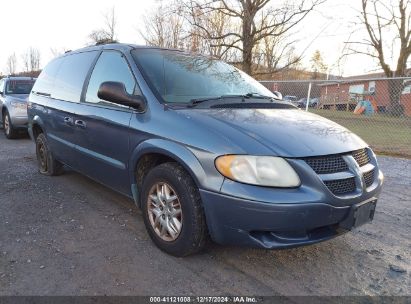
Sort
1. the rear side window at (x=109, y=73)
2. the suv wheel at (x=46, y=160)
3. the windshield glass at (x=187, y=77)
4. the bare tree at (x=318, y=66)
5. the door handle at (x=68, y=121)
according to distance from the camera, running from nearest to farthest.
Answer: the windshield glass at (x=187, y=77) → the rear side window at (x=109, y=73) → the door handle at (x=68, y=121) → the suv wheel at (x=46, y=160) → the bare tree at (x=318, y=66)

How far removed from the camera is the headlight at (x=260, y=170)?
2562 mm

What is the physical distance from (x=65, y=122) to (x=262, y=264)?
9.41 ft

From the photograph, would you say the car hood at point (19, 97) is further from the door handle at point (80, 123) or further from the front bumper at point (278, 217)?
the front bumper at point (278, 217)

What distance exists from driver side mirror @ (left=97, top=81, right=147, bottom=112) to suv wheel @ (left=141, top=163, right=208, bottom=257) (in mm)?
603

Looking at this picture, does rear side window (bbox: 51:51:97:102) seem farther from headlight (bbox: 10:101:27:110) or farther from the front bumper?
headlight (bbox: 10:101:27:110)

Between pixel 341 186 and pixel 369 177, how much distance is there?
19.6 inches

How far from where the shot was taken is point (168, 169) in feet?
9.75

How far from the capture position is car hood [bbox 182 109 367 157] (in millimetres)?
2701

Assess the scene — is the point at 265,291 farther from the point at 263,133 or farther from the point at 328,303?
the point at 263,133

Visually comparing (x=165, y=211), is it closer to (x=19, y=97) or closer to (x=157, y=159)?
(x=157, y=159)

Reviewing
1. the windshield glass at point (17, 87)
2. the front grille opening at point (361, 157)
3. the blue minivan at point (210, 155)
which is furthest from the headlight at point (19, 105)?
the front grille opening at point (361, 157)

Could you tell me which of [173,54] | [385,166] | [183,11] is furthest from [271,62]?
[173,54]

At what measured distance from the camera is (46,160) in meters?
5.46

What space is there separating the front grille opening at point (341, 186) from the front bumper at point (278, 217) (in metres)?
0.07
